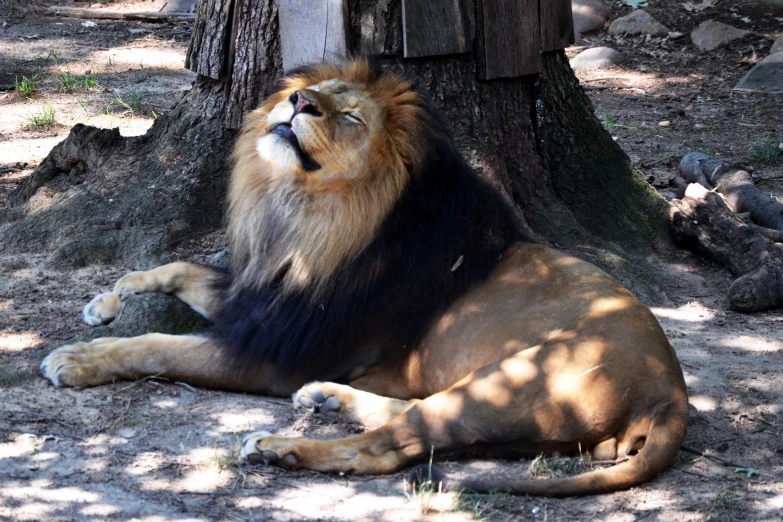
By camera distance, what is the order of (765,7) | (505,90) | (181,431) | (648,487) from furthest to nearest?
(765,7) → (505,90) → (181,431) → (648,487)

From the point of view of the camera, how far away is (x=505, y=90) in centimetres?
469

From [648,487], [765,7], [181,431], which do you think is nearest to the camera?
[648,487]

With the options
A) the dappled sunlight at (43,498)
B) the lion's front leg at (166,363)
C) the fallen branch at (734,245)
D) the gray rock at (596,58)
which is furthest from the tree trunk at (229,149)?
the gray rock at (596,58)

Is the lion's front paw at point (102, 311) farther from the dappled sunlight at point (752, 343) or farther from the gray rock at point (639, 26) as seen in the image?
the gray rock at point (639, 26)

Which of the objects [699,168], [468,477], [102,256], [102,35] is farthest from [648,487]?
[102,35]

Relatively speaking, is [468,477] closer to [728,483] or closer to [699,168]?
[728,483]

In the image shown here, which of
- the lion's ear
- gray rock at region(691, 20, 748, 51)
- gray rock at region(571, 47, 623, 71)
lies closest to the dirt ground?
the lion's ear

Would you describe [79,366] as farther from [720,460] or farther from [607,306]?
[720,460]

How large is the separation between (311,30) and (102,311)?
1.60 meters

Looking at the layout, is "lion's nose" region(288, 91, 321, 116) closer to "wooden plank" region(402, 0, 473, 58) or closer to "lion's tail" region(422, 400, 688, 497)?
"wooden plank" region(402, 0, 473, 58)

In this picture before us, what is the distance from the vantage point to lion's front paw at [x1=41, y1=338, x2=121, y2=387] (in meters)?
3.48

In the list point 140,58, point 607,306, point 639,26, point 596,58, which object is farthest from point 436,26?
point 639,26

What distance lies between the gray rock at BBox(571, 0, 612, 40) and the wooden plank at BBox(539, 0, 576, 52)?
6529 millimetres

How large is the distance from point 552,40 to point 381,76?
1.51 m
